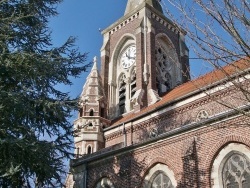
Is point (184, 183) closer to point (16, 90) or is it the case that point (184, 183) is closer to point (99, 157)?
point (99, 157)

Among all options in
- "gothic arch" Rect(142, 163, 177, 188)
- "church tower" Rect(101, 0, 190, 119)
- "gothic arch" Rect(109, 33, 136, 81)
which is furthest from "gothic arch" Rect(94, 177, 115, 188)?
"gothic arch" Rect(109, 33, 136, 81)

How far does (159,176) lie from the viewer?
13516mm

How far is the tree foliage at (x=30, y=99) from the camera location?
1038 cm

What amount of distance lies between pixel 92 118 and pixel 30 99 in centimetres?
1217

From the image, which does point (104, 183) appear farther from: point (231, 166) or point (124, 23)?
point (124, 23)

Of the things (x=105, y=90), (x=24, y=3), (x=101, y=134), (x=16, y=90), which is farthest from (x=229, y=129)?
(x=105, y=90)

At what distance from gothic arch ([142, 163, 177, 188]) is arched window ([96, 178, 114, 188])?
166 cm

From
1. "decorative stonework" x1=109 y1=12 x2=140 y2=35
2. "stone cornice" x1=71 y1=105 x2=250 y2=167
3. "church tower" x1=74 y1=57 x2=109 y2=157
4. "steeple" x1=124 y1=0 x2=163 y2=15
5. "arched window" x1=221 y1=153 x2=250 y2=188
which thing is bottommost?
"arched window" x1=221 y1=153 x2=250 y2=188

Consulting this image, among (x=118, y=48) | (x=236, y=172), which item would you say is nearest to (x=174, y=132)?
(x=236, y=172)

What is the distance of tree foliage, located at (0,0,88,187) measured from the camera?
10.4 meters

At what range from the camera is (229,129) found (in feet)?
39.3

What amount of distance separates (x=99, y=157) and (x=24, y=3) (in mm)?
6588

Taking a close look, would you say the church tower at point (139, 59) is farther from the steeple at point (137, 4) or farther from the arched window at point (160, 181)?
the arched window at point (160, 181)

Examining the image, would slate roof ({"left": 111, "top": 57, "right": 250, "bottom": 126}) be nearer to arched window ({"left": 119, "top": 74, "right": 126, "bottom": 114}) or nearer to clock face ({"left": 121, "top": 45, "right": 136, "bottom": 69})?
arched window ({"left": 119, "top": 74, "right": 126, "bottom": 114})
